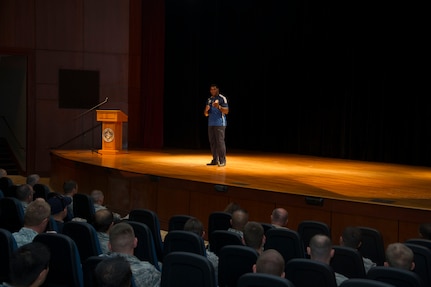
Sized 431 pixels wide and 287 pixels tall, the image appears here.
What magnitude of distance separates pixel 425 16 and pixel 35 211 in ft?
31.3

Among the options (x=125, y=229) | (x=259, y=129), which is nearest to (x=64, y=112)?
(x=259, y=129)

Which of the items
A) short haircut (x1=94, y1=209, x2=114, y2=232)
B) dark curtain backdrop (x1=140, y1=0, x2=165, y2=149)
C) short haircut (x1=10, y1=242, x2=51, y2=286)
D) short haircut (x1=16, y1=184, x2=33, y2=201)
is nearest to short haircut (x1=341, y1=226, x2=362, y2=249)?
short haircut (x1=94, y1=209, x2=114, y2=232)

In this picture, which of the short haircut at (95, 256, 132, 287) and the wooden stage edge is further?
the wooden stage edge

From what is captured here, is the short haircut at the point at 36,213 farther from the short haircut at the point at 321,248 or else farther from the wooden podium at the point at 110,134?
the wooden podium at the point at 110,134

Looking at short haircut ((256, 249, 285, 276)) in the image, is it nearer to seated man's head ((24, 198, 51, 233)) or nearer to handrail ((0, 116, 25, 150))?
seated man's head ((24, 198, 51, 233))

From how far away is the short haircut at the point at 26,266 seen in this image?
2.98 m

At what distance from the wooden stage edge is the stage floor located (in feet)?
0.05

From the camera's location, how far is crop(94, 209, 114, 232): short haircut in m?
4.91

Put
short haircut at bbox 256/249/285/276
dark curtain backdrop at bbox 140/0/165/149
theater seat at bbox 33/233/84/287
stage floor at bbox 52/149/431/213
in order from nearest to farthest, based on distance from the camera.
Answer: short haircut at bbox 256/249/285/276 < theater seat at bbox 33/233/84/287 < stage floor at bbox 52/149/431/213 < dark curtain backdrop at bbox 140/0/165/149

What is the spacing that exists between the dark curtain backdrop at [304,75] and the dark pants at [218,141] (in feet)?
13.3

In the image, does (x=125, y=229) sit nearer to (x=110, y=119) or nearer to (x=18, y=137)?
(x=110, y=119)

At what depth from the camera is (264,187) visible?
26.4ft

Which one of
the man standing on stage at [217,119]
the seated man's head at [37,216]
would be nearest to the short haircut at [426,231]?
the seated man's head at [37,216]

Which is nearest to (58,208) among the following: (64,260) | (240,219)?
(240,219)
